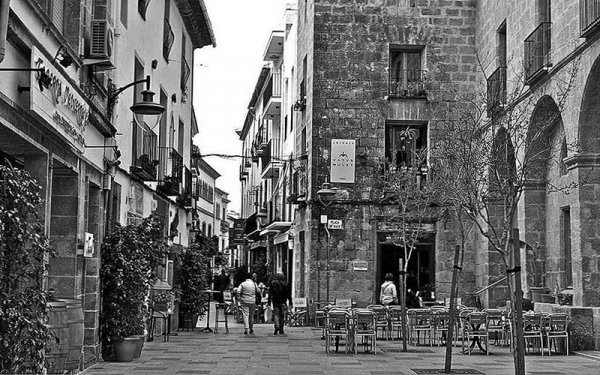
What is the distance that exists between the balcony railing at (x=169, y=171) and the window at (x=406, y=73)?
6476 mm

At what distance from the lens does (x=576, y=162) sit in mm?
16469

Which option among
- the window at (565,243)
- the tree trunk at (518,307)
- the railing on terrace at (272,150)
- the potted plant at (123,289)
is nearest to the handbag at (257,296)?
the window at (565,243)

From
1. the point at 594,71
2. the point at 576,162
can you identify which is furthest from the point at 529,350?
the point at 594,71

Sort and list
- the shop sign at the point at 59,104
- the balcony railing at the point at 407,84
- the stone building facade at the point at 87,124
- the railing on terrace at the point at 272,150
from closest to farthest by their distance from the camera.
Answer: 1. the shop sign at the point at 59,104
2. the stone building facade at the point at 87,124
3. the balcony railing at the point at 407,84
4. the railing on terrace at the point at 272,150

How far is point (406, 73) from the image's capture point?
83.9 feet

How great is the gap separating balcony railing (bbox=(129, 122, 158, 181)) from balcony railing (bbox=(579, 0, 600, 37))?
845 centimetres

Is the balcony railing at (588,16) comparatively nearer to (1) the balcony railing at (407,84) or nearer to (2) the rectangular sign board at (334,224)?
(1) the balcony railing at (407,84)

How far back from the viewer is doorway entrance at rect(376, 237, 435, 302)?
82.4 feet

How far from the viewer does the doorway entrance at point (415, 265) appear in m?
25.1

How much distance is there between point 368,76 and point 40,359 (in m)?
18.0

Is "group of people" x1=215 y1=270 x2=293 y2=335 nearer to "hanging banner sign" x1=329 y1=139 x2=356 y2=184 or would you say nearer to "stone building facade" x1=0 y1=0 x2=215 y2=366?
"stone building facade" x1=0 y1=0 x2=215 y2=366

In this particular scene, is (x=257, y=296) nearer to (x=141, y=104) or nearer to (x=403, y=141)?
(x=403, y=141)

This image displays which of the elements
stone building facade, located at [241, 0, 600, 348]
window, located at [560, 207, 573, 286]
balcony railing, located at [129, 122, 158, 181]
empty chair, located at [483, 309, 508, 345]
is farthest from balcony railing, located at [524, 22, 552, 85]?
balcony railing, located at [129, 122, 158, 181]

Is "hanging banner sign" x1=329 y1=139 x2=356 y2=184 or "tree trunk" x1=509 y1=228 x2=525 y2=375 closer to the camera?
Answer: "tree trunk" x1=509 y1=228 x2=525 y2=375
